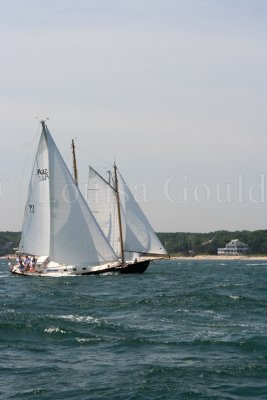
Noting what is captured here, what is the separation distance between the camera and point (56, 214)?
70.2 meters

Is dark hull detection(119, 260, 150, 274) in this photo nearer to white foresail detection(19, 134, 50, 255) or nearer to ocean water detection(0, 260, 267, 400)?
white foresail detection(19, 134, 50, 255)

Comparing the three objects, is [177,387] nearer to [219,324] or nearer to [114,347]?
[114,347]

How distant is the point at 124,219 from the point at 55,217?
1417 cm

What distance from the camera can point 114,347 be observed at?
86.1ft

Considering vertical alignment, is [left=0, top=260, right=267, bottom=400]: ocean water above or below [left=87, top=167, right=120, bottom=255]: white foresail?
below

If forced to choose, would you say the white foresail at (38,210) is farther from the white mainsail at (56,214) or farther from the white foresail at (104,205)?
the white foresail at (104,205)

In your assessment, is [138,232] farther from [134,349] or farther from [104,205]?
[134,349]

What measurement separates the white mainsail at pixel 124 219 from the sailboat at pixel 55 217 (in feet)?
35.1

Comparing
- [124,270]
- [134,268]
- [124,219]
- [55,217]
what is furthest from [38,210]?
[124,219]

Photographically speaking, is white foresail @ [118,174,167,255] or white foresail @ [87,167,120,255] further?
white foresail @ [87,167,120,255]

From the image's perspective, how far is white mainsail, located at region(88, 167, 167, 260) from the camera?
8225 centimetres

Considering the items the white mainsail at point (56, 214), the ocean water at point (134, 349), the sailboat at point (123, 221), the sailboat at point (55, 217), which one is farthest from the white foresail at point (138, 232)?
the ocean water at point (134, 349)

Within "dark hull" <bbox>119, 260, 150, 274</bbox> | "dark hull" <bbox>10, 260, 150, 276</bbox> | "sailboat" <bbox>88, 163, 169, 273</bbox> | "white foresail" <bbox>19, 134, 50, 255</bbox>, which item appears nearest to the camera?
"white foresail" <bbox>19, 134, 50, 255</bbox>

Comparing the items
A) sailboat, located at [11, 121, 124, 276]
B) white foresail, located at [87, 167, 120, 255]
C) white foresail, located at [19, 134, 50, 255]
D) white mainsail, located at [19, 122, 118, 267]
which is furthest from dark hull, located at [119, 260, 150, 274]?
white foresail, located at [19, 134, 50, 255]
